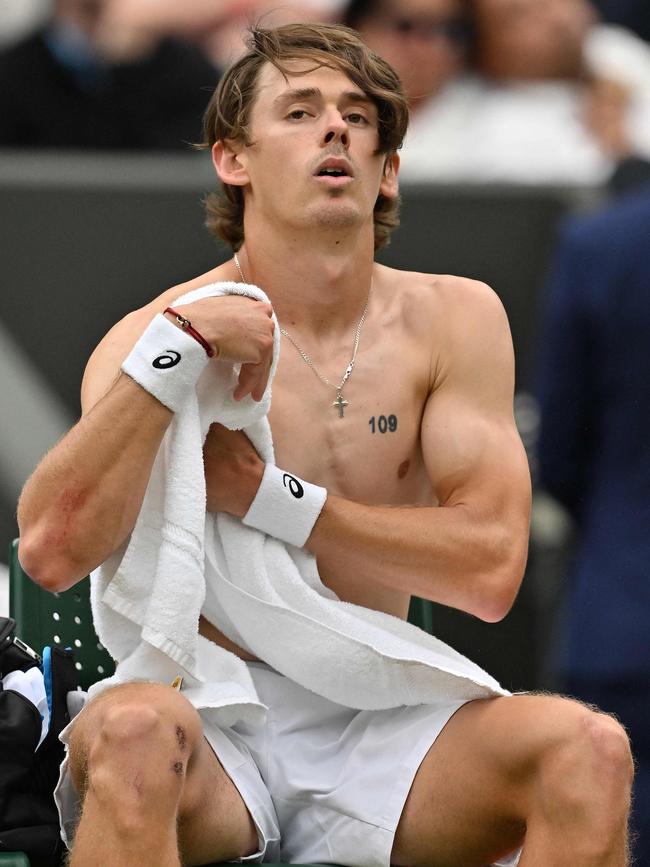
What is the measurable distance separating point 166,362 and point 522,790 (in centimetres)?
92

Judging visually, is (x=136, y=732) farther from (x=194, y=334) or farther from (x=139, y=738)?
(x=194, y=334)

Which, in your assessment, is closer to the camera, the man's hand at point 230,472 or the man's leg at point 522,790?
the man's leg at point 522,790

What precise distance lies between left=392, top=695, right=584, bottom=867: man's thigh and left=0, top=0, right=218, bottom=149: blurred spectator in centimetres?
330

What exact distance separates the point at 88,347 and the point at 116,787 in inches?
109

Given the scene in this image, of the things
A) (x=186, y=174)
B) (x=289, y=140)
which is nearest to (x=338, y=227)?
(x=289, y=140)

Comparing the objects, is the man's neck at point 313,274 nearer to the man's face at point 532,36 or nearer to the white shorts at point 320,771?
the white shorts at point 320,771

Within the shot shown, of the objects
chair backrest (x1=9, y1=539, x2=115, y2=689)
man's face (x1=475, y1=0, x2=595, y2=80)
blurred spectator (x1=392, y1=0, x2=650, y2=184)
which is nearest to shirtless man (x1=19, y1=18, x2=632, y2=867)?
chair backrest (x1=9, y1=539, x2=115, y2=689)

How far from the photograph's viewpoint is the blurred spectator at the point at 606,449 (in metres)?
3.61

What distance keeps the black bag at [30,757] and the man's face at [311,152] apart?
937 millimetres

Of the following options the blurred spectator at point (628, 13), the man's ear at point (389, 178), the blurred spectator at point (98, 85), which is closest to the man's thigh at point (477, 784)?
the man's ear at point (389, 178)

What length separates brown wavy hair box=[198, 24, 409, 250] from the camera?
326 cm

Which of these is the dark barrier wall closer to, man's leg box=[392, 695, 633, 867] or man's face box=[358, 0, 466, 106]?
man's face box=[358, 0, 466, 106]

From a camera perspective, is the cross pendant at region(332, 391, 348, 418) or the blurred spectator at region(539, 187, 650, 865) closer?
the cross pendant at region(332, 391, 348, 418)

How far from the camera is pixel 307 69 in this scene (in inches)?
128
